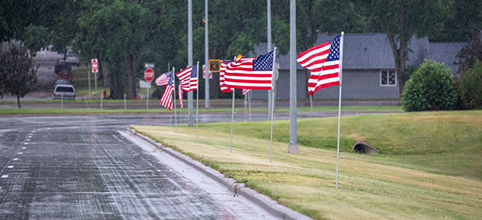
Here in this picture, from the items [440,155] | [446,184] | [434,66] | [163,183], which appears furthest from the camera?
[434,66]

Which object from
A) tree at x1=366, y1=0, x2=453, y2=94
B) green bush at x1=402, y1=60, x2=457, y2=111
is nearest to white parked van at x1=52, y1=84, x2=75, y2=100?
tree at x1=366, y1=0, x2=453, y2=94

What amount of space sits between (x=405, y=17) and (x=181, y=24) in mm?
19891

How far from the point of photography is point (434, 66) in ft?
112

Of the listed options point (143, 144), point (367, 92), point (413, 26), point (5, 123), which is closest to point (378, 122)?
point (143, 144)

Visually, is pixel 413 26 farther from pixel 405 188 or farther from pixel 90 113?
pixel 405 188

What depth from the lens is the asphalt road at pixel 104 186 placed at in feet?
35.8

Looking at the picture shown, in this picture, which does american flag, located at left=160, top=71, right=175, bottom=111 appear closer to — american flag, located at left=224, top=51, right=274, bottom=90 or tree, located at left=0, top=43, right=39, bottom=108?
american flag, located at left=224, top=51, right=274, bottom=90

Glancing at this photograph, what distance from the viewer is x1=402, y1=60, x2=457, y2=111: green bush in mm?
33719

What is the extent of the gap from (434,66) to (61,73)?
57.7 meters

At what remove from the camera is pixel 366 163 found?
74.2 ft

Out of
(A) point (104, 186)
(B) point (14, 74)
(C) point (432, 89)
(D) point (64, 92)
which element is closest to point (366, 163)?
(A) point (104, 186)

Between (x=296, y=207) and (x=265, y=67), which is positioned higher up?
(x=265, y=67)

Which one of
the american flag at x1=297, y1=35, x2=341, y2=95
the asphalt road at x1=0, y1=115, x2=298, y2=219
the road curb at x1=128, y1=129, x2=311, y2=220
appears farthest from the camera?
the american flag at x1=297, y1=35, x2=341, y2=95

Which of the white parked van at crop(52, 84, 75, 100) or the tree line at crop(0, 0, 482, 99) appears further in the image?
the white parked van at crop(52, 84, 75, 100)
